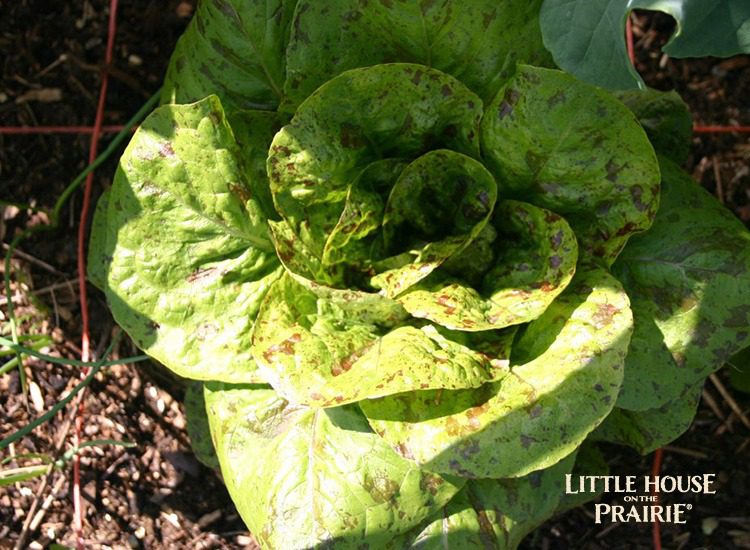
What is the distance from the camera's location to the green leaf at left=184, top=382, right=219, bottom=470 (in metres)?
2.13

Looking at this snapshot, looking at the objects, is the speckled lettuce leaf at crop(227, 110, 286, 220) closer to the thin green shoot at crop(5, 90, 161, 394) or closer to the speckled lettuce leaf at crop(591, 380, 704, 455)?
the thin green shoot at crop(5, 90, 161, 394)

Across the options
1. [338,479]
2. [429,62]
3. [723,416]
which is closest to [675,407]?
[723,416]

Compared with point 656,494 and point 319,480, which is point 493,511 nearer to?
point 319,480

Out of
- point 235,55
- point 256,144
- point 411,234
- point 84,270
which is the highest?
point 235,55

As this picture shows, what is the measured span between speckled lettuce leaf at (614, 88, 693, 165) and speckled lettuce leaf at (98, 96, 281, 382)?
0.87m

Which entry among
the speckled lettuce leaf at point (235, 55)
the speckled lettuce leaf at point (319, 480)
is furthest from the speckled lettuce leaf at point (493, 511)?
the speckled lettuce leaf at point (235, 55)

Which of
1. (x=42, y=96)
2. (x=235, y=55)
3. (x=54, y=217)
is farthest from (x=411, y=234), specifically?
(x=42, y=96)

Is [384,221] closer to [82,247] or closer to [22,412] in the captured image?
[82,247]

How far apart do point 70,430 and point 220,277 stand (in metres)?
0.95

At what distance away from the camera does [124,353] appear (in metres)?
2.42

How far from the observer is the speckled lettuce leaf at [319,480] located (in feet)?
5.55

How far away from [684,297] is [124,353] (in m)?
1.52

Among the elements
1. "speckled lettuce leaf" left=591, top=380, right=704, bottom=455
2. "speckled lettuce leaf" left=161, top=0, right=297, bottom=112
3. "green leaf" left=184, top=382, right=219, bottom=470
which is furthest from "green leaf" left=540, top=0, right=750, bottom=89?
"green leaf" left=184, top=382, right=219, bottom=470

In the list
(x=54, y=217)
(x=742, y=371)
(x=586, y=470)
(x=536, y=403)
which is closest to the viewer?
(x=536, y=403)
